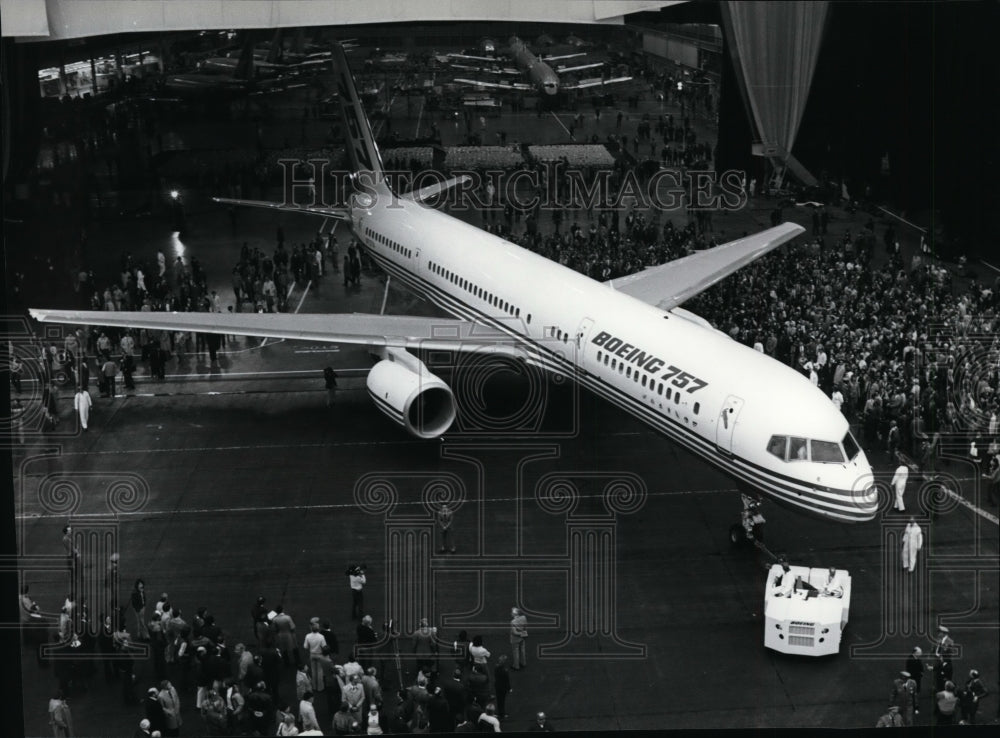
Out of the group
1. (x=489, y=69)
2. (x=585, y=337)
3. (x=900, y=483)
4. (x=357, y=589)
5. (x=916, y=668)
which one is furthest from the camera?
(x=489, y=69)

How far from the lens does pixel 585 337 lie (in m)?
30.0

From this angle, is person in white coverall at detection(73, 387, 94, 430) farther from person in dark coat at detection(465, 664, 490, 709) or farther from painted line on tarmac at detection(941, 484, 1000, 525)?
painted line on tarmac at detection(941, 484, 1000, 525)

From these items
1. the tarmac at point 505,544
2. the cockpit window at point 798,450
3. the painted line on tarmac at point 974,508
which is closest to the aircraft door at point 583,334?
the tarmac at point 505,544

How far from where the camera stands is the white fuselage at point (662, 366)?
Result: 2441 centimetres

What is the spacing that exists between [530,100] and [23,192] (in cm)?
2150

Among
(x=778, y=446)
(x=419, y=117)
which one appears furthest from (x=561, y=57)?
(x=778, y=446)

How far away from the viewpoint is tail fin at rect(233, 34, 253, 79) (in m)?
53.3

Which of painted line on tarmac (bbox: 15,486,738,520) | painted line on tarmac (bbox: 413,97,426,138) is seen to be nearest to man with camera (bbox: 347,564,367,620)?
painted line on tarmac (bbox: 15,486,738,520)

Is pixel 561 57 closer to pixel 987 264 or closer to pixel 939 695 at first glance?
pixel 987 264

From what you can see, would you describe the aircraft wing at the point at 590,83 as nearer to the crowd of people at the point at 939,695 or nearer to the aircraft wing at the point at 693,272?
the aircraft wing at the point at 693,272

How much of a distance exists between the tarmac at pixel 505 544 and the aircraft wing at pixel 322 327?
2302 millimetres

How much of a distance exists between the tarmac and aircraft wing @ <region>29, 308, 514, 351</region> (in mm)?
2302

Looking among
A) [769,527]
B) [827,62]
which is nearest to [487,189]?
[827,62]

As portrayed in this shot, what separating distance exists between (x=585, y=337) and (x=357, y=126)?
17707 millimetres
